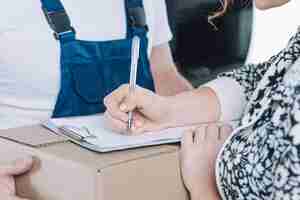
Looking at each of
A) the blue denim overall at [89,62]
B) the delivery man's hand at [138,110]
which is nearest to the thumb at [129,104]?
the delivery man's hand at [138,110]

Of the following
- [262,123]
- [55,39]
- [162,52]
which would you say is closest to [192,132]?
[262,123]

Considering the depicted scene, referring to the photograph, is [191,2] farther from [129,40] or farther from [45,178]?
[45,178]

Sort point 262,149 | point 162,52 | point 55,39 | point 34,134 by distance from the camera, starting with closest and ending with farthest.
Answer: point 262,149 < point 34,134 < point 55,39 < point 162,52

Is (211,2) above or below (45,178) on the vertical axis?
above

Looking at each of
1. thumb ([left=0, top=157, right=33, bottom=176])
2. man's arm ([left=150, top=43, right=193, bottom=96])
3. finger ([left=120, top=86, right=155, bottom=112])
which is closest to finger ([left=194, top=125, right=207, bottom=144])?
finger ([left=120, top=86, right=155, bottom=112])

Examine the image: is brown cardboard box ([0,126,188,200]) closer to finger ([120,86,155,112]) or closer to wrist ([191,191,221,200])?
wrist ([191,191,221,200])

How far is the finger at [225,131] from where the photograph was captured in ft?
3.00

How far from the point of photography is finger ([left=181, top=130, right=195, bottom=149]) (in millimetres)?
863

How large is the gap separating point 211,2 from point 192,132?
1.09m

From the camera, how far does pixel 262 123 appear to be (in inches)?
30.9

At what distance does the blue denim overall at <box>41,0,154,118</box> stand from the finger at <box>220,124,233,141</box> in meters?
0.49

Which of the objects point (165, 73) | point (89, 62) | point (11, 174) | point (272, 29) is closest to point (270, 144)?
point (11, 174)

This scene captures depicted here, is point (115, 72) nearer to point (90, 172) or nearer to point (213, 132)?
point (213, 132)

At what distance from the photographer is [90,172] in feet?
2.40
